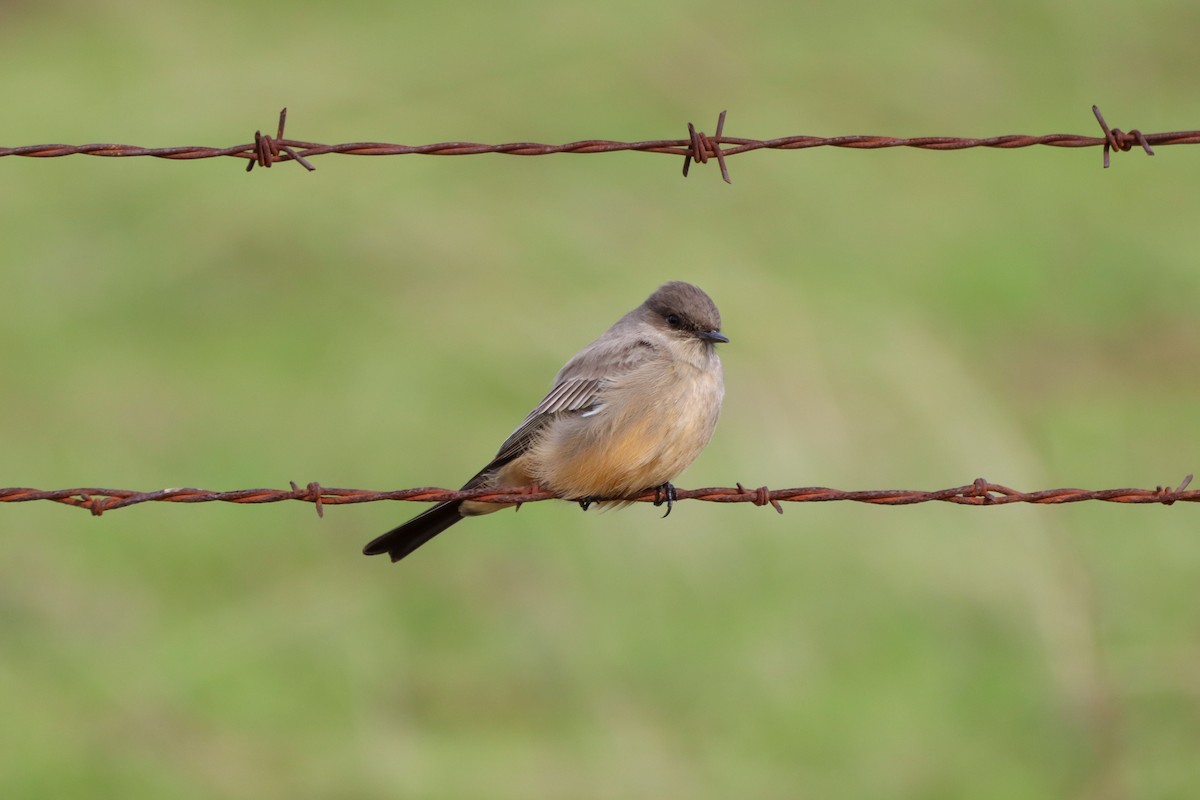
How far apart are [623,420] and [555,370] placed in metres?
9.52

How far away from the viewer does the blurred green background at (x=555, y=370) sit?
11.6 metres

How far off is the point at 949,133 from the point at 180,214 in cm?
1097

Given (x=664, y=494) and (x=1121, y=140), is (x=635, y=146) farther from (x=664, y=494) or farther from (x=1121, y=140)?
(x=664, y=494)

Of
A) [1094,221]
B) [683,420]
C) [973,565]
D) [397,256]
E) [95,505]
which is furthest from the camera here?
[1094,221]

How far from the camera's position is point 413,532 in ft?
21.6

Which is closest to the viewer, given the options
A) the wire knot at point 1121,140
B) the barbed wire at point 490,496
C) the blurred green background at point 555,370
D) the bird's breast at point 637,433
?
the barbed wire at point 490,496

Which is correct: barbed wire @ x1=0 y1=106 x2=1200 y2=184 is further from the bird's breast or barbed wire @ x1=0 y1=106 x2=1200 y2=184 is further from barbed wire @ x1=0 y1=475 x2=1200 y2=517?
the bird's breast

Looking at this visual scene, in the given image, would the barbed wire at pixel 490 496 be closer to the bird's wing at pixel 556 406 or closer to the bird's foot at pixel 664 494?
the bird's foot at pixel 664 494

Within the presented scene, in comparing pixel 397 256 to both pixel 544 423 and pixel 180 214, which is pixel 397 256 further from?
pixel 544 423

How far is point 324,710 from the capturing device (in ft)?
38.1

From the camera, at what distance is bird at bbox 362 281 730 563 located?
21.2 ft

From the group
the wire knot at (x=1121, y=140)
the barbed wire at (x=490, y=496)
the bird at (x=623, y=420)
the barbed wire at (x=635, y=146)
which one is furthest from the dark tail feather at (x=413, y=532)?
the wire knot at (x=1121, y=140)

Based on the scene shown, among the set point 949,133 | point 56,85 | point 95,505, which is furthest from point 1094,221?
point 95,505

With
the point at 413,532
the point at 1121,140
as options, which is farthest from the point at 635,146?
the point at 413,532
